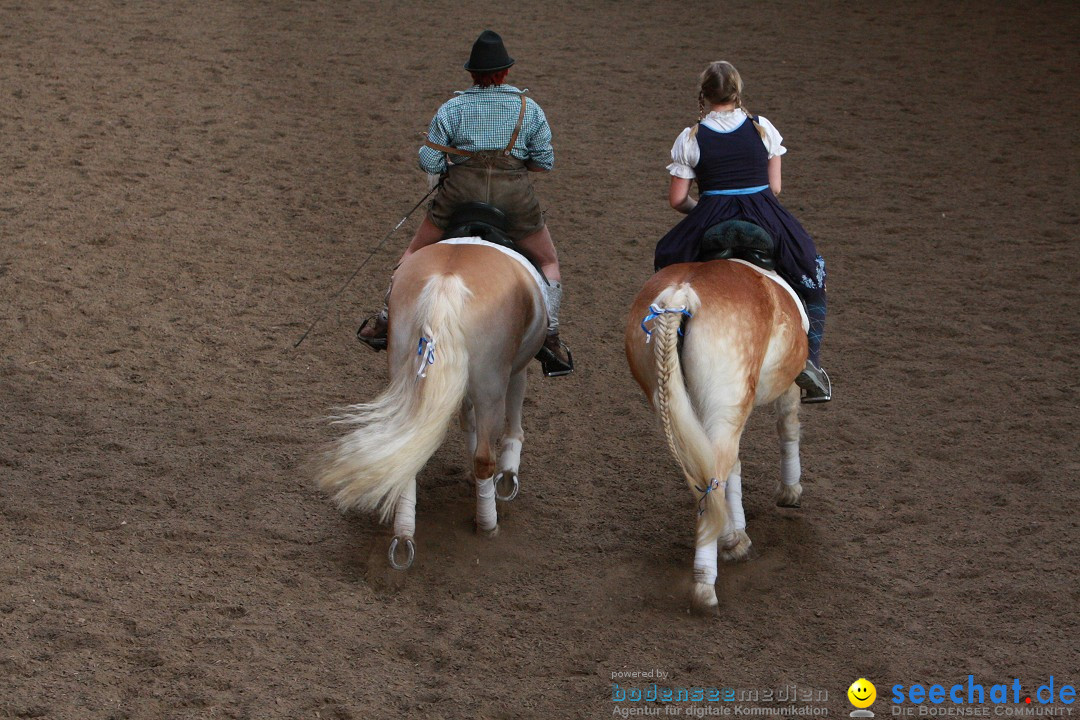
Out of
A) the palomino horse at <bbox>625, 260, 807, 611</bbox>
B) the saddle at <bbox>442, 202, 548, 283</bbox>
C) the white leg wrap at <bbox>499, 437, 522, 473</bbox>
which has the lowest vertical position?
the white leg wrap at <bbox>499, 437, 522, 473</bbox>

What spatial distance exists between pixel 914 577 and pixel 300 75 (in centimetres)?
803

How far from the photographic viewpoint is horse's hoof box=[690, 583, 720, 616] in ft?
14.4

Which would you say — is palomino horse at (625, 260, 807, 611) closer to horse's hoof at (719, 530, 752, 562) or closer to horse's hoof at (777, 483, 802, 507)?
horse's hoof at (719, 530, 752, 562)

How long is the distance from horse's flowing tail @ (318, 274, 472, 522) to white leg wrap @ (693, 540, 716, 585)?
43.0 inches

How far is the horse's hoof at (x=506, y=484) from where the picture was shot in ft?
17.2

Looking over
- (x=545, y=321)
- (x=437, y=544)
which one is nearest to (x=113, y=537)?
(x=437, y=544)

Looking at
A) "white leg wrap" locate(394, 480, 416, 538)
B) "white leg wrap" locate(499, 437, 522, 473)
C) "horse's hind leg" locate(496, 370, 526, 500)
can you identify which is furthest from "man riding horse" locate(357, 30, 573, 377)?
"white leg wrap" locate(394, 480, 416, 538)

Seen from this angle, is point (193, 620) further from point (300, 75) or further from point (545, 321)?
point (300, 75)

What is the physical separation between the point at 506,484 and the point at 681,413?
1.36 metres

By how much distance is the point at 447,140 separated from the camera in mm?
4840

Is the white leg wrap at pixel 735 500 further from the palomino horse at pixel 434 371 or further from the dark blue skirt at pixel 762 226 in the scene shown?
the palomino horse at pixel 434 371

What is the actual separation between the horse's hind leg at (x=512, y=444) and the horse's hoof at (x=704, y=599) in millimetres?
1149

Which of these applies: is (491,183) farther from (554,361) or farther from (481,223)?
(554,361)

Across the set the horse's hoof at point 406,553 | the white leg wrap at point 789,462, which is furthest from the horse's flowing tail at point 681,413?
the horse's hoof at point 406,553
